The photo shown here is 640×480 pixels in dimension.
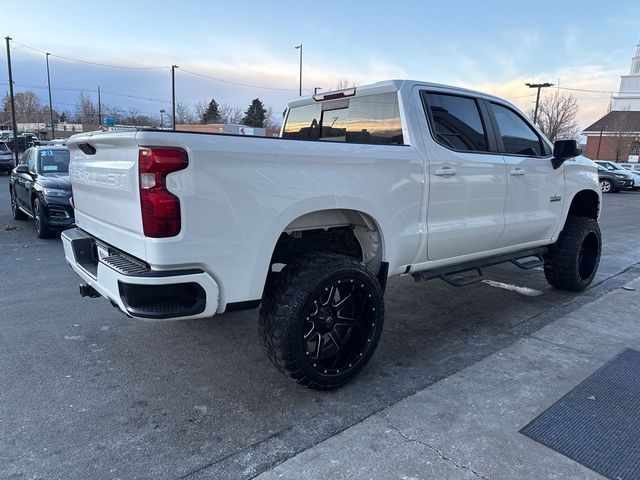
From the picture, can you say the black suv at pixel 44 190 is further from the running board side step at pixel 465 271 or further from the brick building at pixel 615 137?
the brick building at pixel 615 137

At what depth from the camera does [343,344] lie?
10.7 ft

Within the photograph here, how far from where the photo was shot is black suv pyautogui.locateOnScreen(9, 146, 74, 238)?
7895 mm

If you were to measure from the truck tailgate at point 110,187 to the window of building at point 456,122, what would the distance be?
2303 millimetres

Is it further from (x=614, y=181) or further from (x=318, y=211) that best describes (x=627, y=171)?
(x=318, y=211)

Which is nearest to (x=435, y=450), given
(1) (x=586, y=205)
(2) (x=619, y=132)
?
(1) (x=586, y=205)

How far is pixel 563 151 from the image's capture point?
4738 mm

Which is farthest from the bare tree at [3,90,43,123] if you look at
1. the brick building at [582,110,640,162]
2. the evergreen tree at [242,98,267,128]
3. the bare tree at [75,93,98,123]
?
the brick building at [582,110,640,162]

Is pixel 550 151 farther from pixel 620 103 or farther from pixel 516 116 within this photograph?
pixel 620 103

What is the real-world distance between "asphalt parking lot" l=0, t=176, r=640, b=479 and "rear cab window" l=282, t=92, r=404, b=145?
1771 millimetres

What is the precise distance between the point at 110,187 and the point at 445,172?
7.86ft

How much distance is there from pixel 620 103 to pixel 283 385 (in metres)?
78.9

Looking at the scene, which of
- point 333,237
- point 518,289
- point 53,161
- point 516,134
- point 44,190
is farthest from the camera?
point 53,161

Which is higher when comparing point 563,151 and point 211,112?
point 211,112

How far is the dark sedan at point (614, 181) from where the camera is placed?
25438 mm
